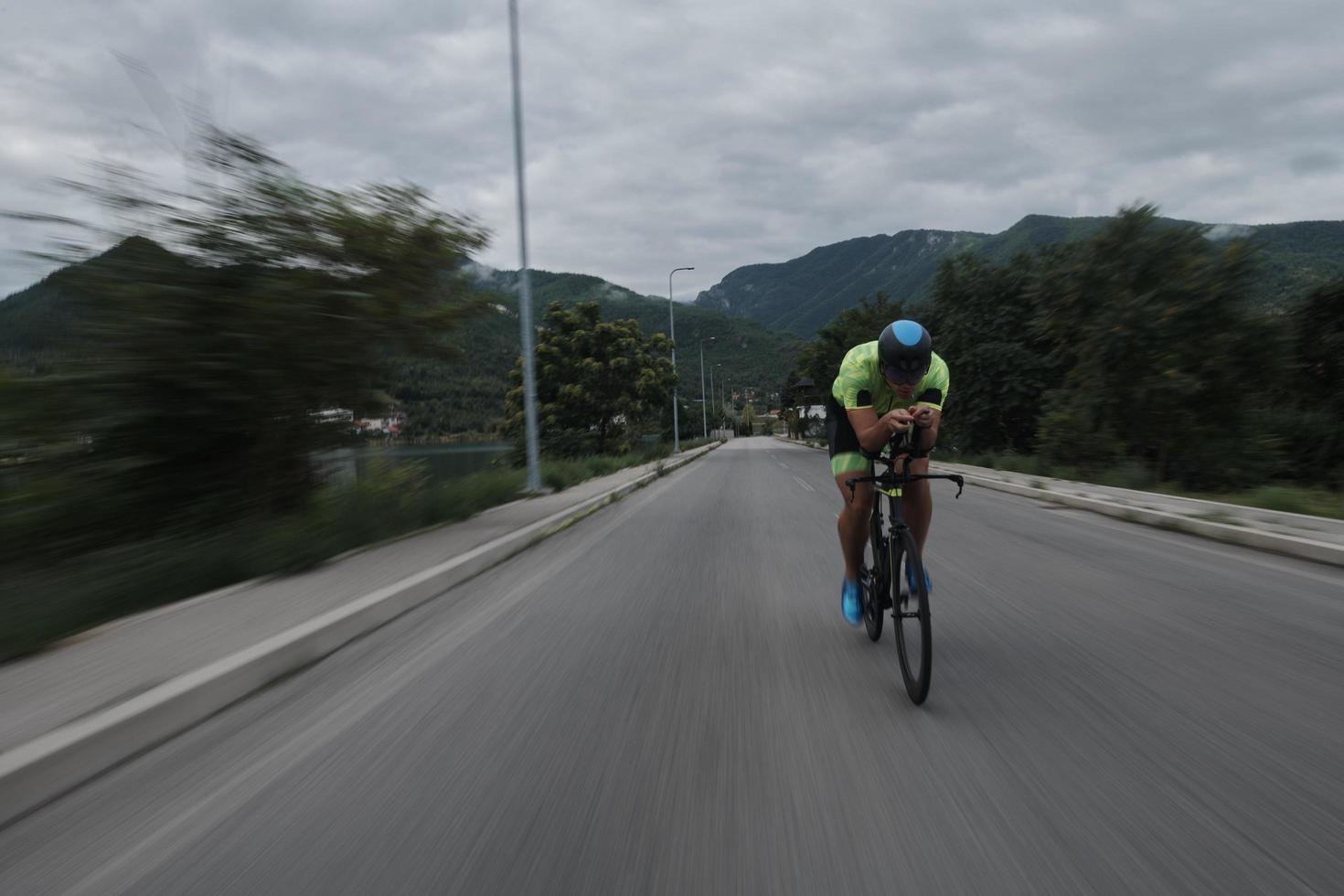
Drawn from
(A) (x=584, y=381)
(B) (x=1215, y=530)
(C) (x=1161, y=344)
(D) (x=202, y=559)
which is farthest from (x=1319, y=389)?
(D) (x=202, y=559)

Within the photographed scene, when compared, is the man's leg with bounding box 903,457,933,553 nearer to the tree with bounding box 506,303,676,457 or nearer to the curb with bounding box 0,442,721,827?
the curb with bounding box 0,442,721,827

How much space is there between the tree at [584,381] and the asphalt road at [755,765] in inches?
1106

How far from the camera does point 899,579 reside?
3.84 metres

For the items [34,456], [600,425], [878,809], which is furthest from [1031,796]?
[600,425]

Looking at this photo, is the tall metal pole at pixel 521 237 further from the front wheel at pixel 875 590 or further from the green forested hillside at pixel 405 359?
the front wheel at pixel 875 590

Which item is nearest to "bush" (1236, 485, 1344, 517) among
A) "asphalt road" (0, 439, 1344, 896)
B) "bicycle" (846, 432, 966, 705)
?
"asphalt road" (0, 439, 1344, 896)

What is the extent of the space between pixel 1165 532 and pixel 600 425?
89.4 ft

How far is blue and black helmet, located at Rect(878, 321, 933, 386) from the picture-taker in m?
3.69

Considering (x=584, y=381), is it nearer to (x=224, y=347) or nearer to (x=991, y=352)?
(x=991, y=352)

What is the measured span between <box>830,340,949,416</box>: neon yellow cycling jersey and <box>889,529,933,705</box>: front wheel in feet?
2.29

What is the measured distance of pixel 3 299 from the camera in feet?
22.7

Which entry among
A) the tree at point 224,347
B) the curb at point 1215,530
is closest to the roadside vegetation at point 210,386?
the tree at point 224,347

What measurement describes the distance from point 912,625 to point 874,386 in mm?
1253

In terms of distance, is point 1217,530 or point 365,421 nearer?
point 1217,530
